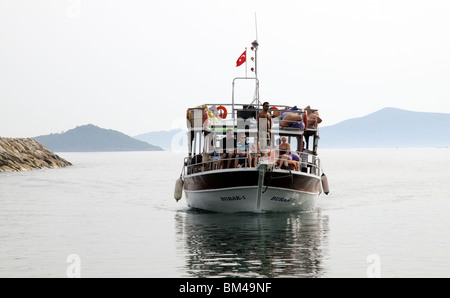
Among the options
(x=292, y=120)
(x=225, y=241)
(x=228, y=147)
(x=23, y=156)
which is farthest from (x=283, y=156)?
(x=23, y=156)

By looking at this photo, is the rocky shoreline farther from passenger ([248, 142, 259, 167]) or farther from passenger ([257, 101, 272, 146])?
passenger ([257, 101, 272, 146])

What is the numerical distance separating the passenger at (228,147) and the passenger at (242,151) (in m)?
0.25

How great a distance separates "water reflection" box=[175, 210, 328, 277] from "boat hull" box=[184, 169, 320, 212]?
51 cm

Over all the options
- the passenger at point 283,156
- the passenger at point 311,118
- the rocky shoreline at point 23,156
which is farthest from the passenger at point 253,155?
the rocky shoreline at point 23,156

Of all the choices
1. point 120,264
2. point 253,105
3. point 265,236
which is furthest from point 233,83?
point 120,264

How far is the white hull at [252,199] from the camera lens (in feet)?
85.6

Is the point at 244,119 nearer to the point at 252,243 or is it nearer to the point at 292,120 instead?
the point at 292,120

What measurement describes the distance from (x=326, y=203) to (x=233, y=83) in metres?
12.4

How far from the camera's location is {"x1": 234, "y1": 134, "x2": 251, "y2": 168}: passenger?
2624cm

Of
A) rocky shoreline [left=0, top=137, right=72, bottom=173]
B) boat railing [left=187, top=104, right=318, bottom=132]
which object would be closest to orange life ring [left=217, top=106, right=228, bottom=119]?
boat railing [left=187, top=104, right=318, bottom=132]

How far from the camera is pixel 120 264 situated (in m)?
17.8

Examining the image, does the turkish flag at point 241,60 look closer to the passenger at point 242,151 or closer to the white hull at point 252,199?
the passenger at point 242,151
